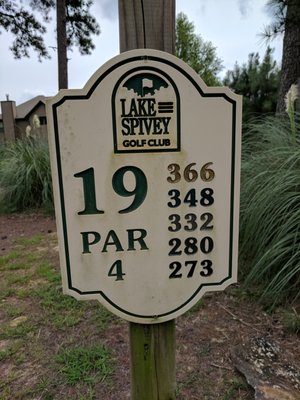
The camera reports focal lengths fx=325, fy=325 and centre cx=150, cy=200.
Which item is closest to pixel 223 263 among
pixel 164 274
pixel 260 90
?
pixel 164 274

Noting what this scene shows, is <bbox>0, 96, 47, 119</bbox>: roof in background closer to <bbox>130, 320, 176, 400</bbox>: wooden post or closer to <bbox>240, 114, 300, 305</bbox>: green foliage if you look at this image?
<bbox>240, 114, 300, 305</bbox>: green foliage

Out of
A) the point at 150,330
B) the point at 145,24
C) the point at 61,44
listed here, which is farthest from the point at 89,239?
the point at 61,44

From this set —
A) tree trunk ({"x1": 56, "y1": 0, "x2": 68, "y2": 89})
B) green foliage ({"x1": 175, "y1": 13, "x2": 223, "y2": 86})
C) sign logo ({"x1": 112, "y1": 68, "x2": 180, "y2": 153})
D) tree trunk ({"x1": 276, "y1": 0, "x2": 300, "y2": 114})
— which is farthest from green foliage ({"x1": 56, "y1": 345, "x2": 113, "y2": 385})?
green foliage ({"x1": 175, "y1": 13, "x2": 223, "y2": 86})

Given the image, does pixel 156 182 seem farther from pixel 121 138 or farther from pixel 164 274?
pixel 164 274

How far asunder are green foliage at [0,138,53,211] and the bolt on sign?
4089mm

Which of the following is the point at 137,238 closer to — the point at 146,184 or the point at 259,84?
the point at 146,184

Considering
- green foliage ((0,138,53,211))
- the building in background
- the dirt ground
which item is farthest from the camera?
the building in background

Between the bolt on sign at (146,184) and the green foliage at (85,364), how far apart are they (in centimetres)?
81

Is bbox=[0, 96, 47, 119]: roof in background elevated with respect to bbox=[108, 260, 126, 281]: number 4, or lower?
elevated

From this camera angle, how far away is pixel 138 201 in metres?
0.82

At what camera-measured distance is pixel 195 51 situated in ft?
67.5

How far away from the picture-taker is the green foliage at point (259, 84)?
759cm

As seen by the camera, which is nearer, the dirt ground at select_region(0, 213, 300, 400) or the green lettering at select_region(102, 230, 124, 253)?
the green lettering at select_region(102, 230, 124, 253)

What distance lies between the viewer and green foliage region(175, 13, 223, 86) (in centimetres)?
1909
